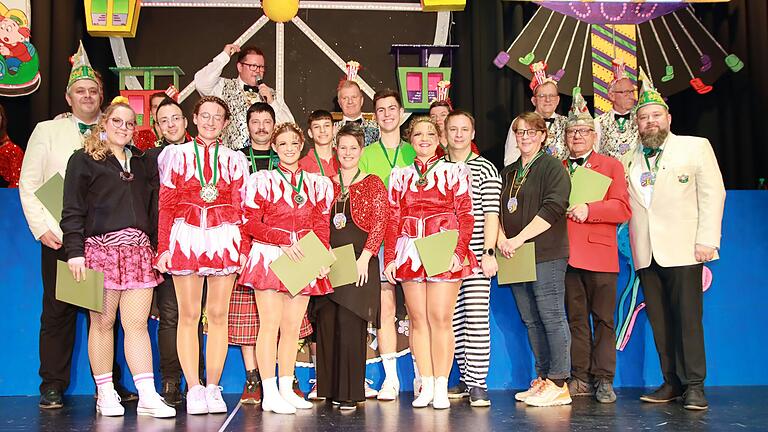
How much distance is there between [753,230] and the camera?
4.68 meters

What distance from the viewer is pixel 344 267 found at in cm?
381

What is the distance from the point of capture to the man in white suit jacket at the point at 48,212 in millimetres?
3998

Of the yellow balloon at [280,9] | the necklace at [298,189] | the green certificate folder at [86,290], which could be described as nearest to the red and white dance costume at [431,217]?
the necklace at [298,189]

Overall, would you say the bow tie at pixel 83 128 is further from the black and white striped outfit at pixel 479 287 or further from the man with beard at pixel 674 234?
the man with beard at pixel 674 234

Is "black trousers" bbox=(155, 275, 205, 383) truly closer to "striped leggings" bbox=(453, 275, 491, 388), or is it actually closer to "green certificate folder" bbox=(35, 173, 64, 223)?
"green certificate folder" bbox=(35, 173, 64, 223)

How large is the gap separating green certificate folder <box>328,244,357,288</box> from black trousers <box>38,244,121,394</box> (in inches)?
52.5

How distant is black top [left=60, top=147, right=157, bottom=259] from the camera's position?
359 cm

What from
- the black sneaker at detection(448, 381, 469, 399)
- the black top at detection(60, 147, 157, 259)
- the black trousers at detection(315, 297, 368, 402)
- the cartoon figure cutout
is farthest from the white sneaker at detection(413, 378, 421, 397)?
the cartoon figure cutout

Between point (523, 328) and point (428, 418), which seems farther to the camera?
point (523, 328)

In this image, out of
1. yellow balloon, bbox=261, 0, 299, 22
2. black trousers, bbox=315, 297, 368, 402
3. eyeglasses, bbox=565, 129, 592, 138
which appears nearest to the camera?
black trousers, bbox=315, 297, 368, 402

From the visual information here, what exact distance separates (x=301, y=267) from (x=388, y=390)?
2.81 feet

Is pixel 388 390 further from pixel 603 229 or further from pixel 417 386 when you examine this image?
pixel 603 229

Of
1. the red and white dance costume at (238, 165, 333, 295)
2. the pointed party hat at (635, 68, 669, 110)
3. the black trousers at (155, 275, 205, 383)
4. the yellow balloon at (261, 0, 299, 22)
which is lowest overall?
the black trousers at (155, 275, 205, 383)

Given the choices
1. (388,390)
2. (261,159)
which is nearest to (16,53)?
(261,159)
